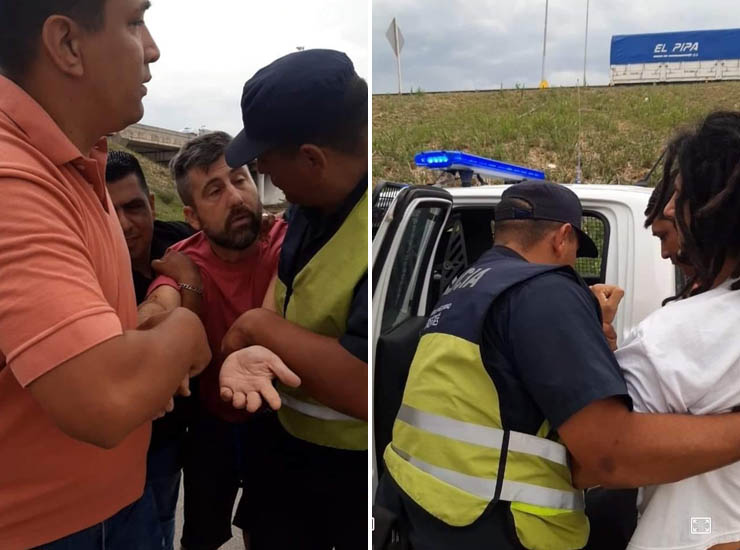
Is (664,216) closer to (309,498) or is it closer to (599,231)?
(599,231)

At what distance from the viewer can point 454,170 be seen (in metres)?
2.98

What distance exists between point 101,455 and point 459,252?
7.74 ft

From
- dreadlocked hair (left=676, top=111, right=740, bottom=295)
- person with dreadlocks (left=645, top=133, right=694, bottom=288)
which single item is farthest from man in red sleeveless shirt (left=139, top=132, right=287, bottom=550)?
person with dreadlocks (left=645, top=133, right=694, bottom=288)

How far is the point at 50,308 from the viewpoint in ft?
2.29

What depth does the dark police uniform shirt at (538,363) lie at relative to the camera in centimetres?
116

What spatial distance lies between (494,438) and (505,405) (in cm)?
7

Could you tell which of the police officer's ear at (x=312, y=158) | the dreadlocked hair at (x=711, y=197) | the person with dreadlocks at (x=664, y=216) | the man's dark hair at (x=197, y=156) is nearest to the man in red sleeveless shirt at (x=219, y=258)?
the man's dark hair at (x=197, y=156)

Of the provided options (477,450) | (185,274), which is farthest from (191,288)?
(477,450)

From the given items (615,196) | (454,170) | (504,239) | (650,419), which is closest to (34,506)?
(650,419)

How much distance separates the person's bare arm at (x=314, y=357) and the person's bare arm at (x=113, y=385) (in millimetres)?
208

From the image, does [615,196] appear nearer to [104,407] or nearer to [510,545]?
[510,545]

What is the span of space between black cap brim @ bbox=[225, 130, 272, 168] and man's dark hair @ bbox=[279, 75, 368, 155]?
4 centimetres

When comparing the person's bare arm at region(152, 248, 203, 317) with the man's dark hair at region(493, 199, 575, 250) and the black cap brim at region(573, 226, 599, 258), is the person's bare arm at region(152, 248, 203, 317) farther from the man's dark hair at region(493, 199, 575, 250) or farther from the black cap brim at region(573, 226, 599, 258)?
the black cap brim at region(573, 226, 599, 258)

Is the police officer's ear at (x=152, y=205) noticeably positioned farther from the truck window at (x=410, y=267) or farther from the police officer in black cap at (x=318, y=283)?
the truck window at (x=410, y=267)
